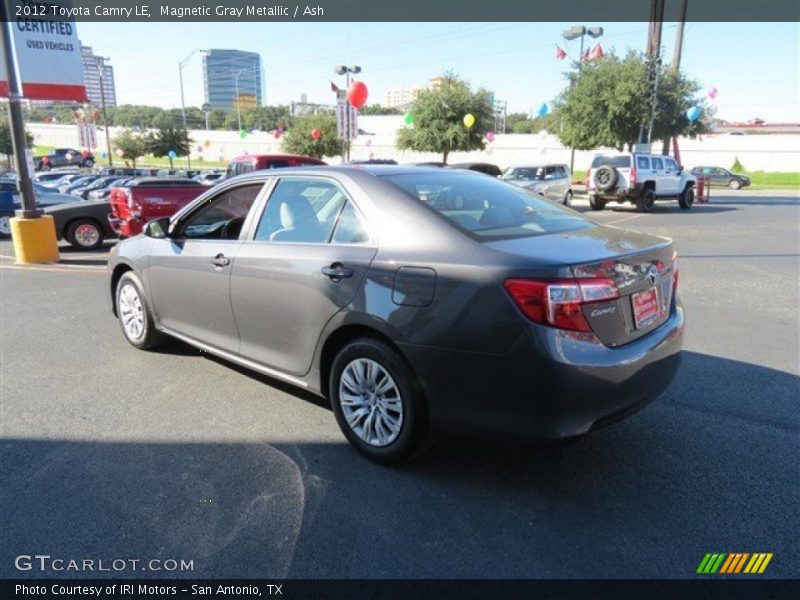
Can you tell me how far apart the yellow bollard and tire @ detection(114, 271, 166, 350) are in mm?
6081


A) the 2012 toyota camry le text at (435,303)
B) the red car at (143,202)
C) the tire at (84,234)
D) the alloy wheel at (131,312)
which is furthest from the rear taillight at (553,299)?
the tire at (84,234)

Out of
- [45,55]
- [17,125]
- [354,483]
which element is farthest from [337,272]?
[45,55]

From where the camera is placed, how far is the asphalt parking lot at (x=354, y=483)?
265 centimetres

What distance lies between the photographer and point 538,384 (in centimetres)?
271

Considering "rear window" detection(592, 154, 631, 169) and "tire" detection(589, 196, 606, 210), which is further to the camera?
"tire" detection(589, 196, 606, 210)

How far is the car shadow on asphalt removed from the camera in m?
2.61

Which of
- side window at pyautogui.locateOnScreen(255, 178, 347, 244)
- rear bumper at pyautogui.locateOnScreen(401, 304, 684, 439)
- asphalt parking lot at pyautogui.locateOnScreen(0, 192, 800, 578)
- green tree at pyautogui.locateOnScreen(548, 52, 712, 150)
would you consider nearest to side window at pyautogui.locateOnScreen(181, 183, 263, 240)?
side window at pyautogui.locateOnScreen(255, 178, 347, 244)

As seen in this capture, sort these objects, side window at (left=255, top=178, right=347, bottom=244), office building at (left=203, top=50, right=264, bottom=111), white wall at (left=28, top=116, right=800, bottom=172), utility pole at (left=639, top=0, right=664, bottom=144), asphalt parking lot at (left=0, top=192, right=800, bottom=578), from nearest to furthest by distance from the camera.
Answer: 1. asphalt parking lot at (left=0, top=192, right=800, bottom=578)
2. side window at (left=255, top=178, right=347, bottom=244)
3. utility pole at (left=639, top=0, right=664, bottom=144)
4. white wall at (left=28, top=116, right=800, bottom=172)
5. office building at (left=203, top=50, right=264, bottom=111)

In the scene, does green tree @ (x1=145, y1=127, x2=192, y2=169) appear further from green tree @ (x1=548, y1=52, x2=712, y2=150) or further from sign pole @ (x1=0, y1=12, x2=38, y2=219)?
sign pole @ (x1=0, y1=12, x2=38, y2=219)

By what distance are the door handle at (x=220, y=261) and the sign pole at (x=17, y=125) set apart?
8.04m

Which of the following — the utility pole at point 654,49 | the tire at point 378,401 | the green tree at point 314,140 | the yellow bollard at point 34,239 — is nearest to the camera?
the tire at point 378,401

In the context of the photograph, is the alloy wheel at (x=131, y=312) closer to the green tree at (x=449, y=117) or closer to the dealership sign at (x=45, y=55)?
the dealership sign at (x=45, y=55)

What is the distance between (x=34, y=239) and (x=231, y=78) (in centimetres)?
10617

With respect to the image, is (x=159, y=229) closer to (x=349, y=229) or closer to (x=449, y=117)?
(x=349, y=229)
